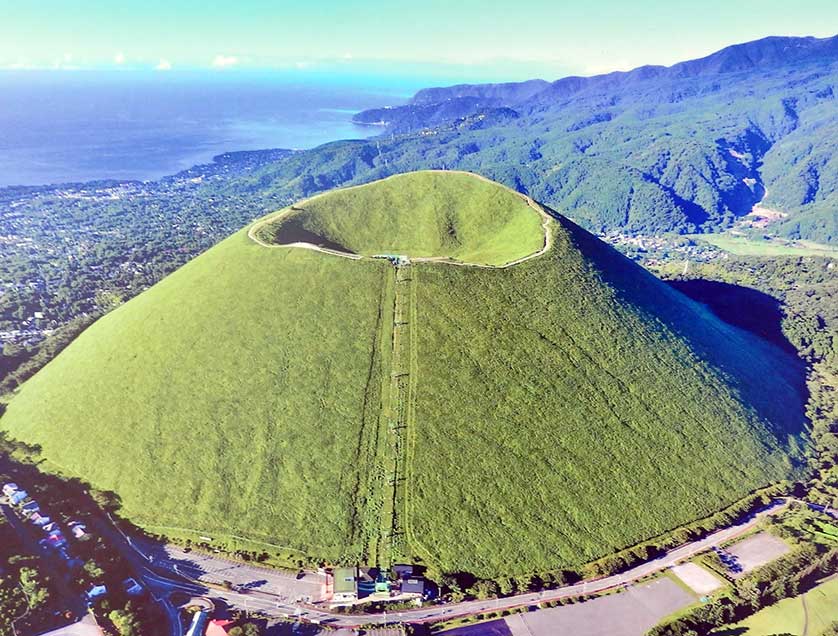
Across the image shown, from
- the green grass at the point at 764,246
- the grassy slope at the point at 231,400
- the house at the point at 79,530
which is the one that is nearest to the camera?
the house at the point at 79,530

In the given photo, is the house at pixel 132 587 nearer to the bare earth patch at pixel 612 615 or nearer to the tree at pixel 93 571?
the tree at pixel 93 571

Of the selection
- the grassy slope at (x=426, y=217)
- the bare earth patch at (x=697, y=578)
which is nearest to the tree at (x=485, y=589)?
the bare earth patch at (x=697, y=578)

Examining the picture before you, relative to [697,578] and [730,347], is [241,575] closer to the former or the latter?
[697,578]

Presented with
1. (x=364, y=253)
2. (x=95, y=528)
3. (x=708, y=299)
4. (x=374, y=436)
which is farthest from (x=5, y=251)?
(x=708, y=299)

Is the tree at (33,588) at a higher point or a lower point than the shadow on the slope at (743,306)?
lower

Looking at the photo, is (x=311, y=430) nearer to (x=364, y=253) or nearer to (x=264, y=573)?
(x=264, y=573)

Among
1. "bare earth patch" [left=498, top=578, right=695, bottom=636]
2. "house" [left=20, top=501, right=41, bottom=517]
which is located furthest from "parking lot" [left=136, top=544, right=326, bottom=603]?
"bare earth patch" [left=498, top=578, right=695, bottom=636]

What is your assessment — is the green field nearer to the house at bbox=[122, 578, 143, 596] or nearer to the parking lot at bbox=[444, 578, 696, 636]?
the parking lot at bbox=[444, 578, 696, 636]
